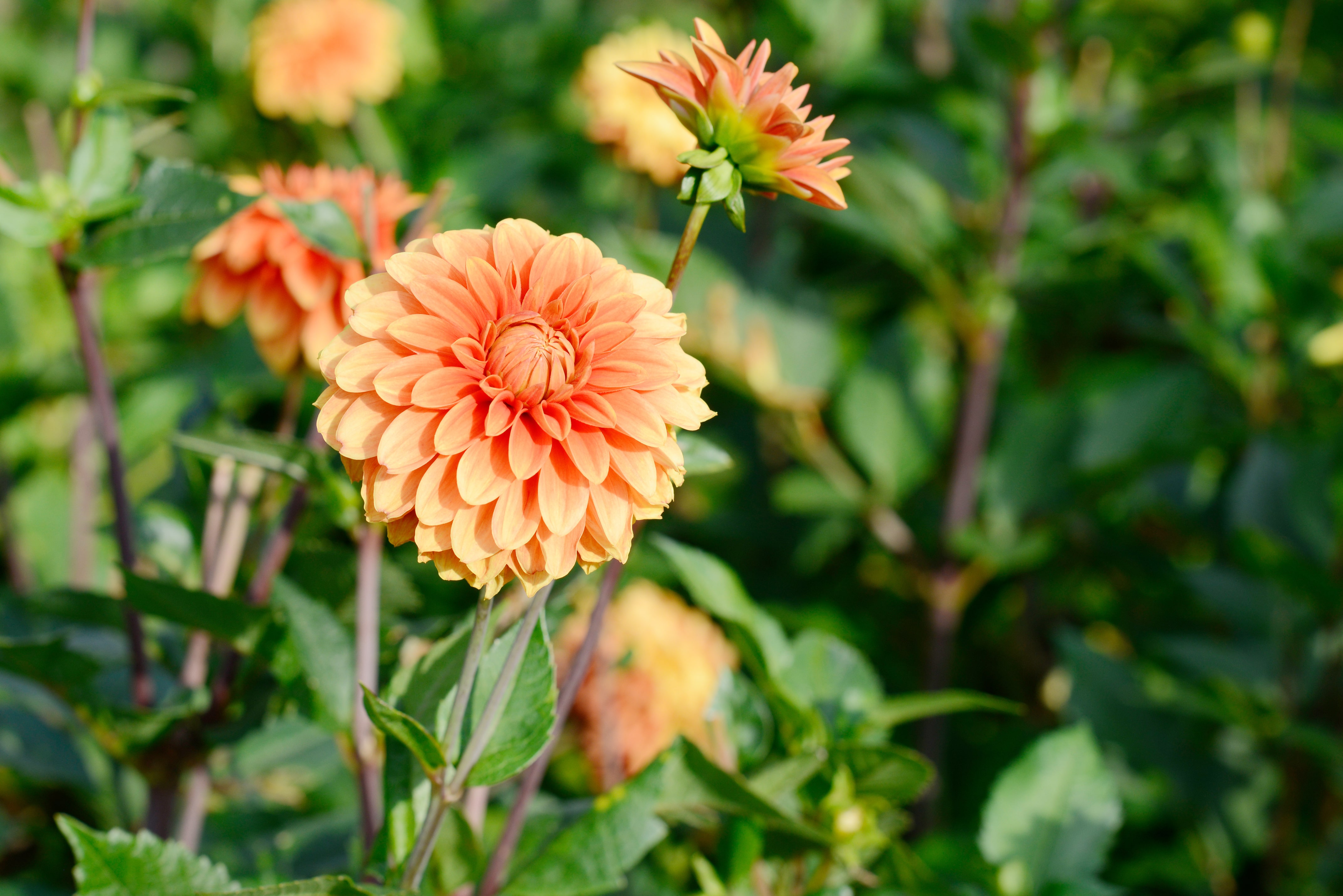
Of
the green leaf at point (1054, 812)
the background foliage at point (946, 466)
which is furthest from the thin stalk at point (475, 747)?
the green leaf at point (1054, 812)

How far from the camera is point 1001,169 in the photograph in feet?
3.29

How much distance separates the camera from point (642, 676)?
2.73 feet

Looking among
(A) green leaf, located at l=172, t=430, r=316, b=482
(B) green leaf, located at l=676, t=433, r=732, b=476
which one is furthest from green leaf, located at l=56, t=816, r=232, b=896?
(B) green leaf, located at l=676, t=433, r=732, b=476

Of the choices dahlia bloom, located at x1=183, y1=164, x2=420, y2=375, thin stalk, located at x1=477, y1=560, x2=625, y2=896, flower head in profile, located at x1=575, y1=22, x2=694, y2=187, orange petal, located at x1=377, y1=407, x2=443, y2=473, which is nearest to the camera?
orange petal, located at x1=377, y1=407, x2=443, y2=473

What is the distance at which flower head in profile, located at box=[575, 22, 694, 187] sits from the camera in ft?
3.75

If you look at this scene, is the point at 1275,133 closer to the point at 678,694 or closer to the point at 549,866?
the point at 678,694

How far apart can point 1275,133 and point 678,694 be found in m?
0.98

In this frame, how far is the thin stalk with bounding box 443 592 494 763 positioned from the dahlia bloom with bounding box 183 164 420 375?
23 centimetres

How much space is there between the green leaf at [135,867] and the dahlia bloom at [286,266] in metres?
0.25

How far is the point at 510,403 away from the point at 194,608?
23 cm

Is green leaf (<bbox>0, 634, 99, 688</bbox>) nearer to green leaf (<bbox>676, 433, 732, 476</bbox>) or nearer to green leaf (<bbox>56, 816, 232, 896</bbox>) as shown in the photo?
green leaf (<bbox>56, 816, 232, 896</bbox>)

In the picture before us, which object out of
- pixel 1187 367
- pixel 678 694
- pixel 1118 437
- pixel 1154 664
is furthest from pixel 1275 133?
pixel 678 694

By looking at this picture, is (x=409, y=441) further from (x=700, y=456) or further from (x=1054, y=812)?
(x=1054, y=812)

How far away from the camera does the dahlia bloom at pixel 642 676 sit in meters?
0.77
